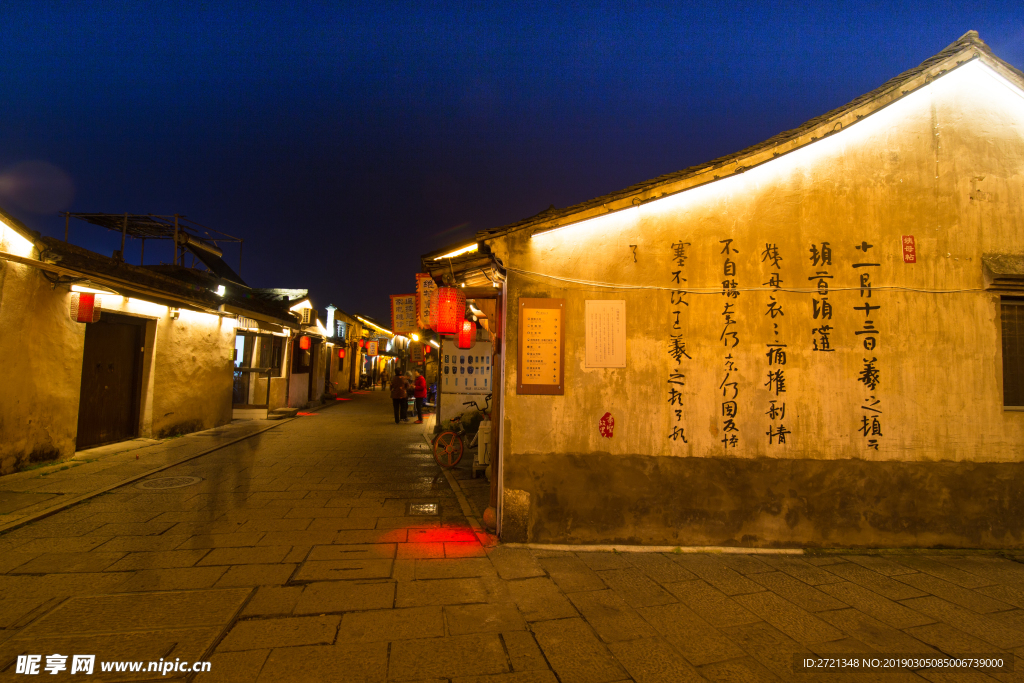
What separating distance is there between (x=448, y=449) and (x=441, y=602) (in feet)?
20.2

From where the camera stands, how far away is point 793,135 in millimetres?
5926

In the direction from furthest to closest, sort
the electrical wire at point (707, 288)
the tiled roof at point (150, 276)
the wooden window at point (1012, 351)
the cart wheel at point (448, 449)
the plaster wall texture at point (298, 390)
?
the plaster wall texture at point (298, 390), the cart wheel at point (448, 449), the tiled roof at point (150, 276), the wooden window at point (1012, 351), the electrical wire at point (707, 288)

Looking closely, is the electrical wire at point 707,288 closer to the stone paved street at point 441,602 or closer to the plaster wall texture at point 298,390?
the stone paved street at point 441,602

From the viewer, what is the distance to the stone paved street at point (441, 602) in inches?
139

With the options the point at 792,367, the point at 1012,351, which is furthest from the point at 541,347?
the point at 1012,351

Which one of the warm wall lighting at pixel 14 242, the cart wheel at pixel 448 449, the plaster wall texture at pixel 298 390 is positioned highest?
the warm wall lighting at pixel 14 242

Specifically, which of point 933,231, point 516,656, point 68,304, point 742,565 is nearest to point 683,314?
point 742,565

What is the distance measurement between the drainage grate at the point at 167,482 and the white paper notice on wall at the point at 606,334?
24.9 feet

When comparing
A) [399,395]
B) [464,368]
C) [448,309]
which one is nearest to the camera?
[448,309]

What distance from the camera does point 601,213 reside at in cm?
598

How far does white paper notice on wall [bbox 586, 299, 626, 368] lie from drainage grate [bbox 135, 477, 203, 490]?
A: 24.9ft

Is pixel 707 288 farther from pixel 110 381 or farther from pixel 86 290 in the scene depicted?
pixel 110 381

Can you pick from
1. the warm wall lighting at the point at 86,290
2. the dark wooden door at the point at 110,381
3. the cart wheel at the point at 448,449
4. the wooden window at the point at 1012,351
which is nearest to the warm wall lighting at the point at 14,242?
the warm wall lighting at the point at 86,290

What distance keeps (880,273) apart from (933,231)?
95cm
